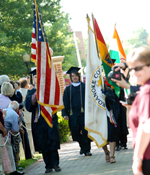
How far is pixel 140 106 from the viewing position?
9.41 feet

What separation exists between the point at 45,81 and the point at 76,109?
1788 mm

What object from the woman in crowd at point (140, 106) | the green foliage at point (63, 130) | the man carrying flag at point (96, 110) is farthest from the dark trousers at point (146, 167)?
the green foliage at point (63, 130)

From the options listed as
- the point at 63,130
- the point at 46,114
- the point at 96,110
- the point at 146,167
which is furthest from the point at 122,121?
the point at 146,167

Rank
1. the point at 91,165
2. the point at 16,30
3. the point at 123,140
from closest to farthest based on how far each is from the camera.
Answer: the point at 91,165, the point at 123,140, the point at 16,30

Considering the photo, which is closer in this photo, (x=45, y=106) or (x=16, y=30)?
(x=45, y=106)

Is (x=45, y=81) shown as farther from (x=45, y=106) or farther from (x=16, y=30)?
(x=16, y=30)

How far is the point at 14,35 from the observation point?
74.3ft

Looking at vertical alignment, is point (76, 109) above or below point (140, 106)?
below

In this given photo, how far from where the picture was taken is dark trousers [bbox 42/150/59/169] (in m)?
7.64

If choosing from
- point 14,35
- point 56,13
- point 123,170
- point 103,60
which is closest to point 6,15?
point 14,35

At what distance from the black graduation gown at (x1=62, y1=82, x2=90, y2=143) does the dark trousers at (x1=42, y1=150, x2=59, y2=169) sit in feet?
5.20

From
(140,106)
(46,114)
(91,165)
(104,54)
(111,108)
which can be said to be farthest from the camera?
(104,54)

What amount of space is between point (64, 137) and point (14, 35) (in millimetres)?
10688

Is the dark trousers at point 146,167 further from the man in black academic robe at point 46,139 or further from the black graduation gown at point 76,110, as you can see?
the black graduation gown at point 76,110
